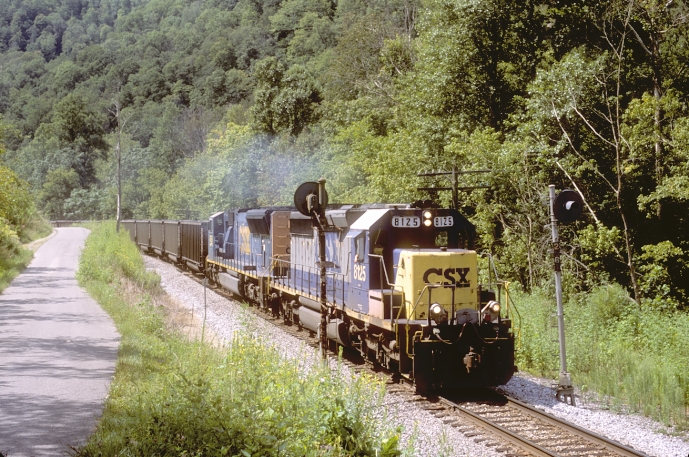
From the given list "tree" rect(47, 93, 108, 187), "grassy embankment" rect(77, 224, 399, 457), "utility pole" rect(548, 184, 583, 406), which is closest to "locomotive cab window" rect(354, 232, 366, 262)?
"grassy embankment" rect(77, 224, 399, 457)

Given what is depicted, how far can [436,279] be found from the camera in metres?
12.5

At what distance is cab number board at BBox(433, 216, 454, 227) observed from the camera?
540 inches

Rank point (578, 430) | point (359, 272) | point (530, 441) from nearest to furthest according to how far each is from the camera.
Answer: point (530, 441) < point (578, 430) < point (359, 272)

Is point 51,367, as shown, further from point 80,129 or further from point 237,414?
point 80,129

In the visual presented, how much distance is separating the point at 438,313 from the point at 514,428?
7.80 feet

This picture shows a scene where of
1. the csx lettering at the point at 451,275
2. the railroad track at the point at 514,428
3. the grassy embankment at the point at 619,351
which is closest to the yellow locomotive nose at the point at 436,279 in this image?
the csx lettering at the point at 451,275

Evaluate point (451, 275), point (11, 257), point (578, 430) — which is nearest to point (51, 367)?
point (451, 275)

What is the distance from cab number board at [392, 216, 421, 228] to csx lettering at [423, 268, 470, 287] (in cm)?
142

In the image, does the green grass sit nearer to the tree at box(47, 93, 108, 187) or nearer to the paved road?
the paved road

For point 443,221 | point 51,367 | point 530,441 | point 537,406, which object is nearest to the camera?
point 530,441

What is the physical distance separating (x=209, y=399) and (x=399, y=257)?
6.19m

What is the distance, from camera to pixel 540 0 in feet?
91.8

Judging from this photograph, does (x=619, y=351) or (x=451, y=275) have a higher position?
(x=451, y=275)

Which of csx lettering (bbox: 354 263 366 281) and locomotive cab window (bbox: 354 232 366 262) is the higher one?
locomotive cab window (bbox: 354 232 366 262)
